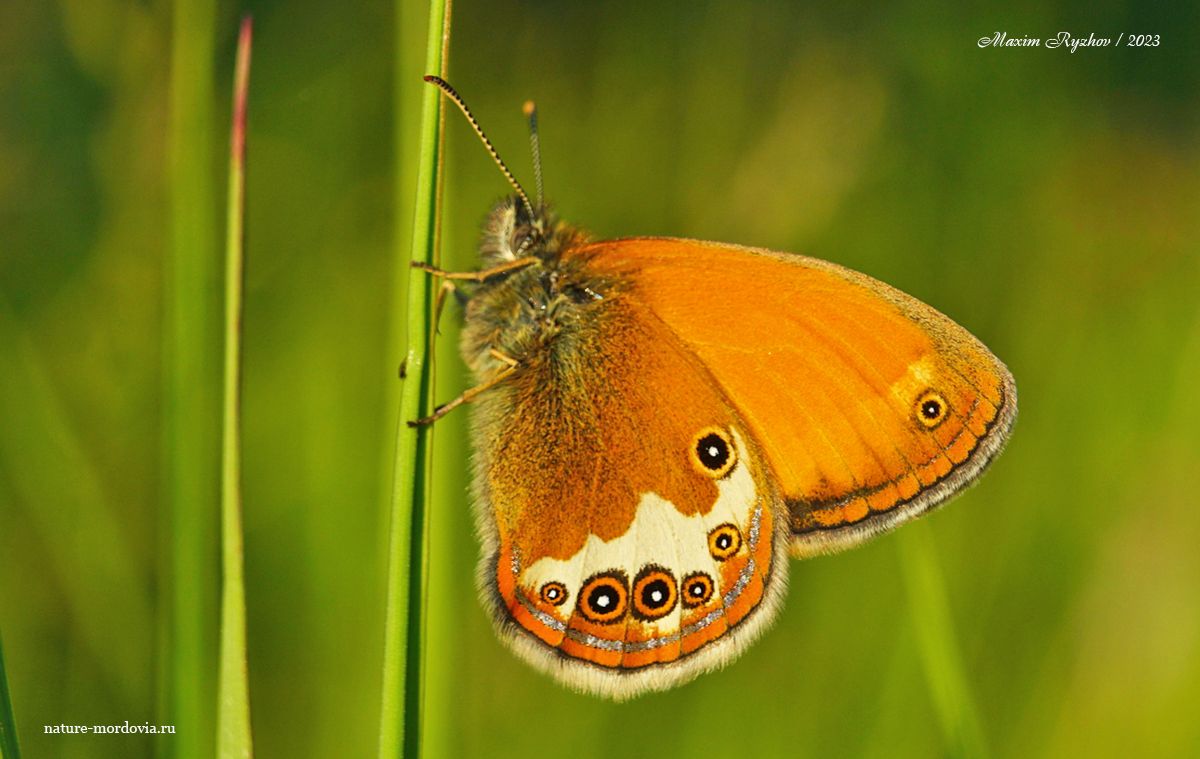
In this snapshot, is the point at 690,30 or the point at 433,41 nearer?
the point at 433,41

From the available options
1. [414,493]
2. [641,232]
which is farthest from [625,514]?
[641,232]

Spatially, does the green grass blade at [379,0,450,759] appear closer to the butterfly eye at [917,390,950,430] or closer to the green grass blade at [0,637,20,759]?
the green grass blade at [0,637,20,759]

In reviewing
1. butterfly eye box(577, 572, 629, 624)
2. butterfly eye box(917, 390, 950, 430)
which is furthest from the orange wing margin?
butterfly eye box(577, 572, 629, 624)

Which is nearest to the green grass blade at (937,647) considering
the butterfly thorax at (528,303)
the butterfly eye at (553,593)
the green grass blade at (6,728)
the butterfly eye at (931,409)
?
the butterfly eye at (931,409)

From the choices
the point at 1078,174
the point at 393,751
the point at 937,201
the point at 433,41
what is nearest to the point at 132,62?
the point at 433,41

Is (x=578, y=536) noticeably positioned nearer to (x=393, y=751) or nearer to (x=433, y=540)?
(x=433, y=540)

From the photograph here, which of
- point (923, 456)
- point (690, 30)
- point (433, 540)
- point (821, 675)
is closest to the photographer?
point (433, 540)

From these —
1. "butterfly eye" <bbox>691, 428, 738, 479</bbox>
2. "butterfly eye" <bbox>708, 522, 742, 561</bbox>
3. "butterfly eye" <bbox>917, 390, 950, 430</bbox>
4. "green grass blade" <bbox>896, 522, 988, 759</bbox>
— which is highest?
"butterfly eye" <bbox>917, 390, 950, 430</bbox>
